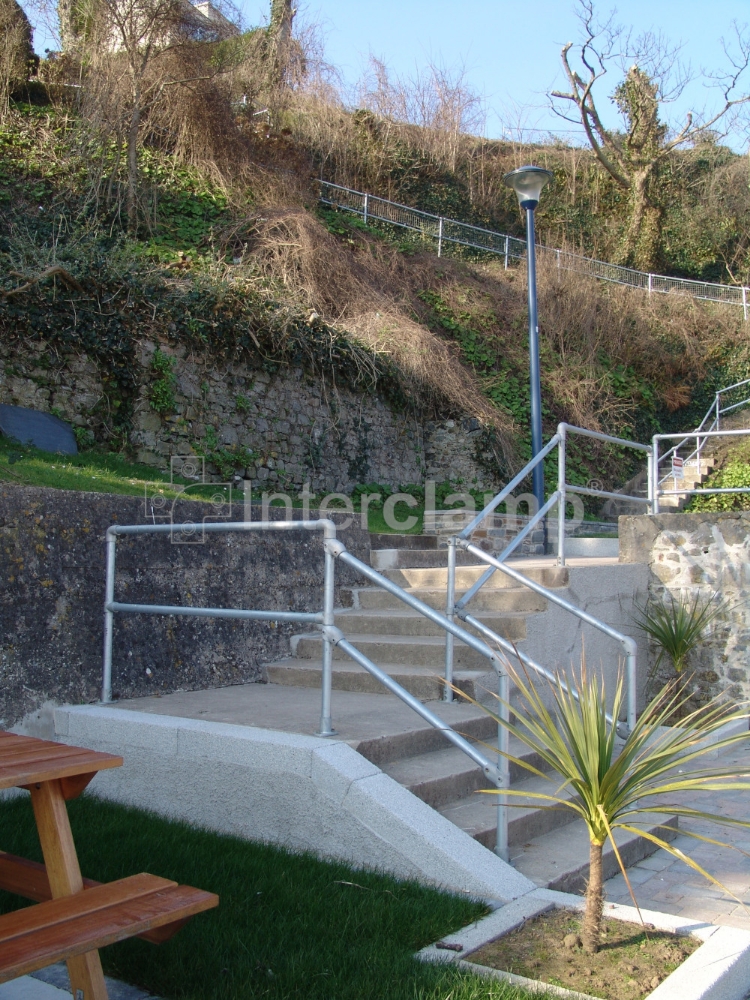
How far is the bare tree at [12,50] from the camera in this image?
39.4 ft

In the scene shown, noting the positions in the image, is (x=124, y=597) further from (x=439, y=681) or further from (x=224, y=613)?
(x=439, y=681)

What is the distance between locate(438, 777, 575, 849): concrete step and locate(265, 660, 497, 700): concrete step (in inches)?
32.3

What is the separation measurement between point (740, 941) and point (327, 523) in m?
2.00

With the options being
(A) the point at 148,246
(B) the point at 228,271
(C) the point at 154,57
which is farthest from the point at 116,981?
(C) the point at 154,57

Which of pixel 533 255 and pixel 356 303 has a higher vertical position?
pixel 356 303

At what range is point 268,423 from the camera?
1001 cm

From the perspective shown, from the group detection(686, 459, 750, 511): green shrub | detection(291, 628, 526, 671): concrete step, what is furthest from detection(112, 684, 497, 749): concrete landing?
detection(686, 459, 750, 511): green shrub

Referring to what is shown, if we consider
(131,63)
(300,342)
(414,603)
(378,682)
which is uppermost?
(131,63)

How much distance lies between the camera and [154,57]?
12023 mm

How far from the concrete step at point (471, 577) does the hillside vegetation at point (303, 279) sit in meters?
3.87

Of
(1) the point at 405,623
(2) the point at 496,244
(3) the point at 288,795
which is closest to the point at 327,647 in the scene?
(3) the point at 288,795

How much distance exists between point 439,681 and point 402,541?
2.83 m

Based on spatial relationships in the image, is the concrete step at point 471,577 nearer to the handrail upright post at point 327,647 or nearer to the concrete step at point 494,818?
the concrete step at point 494,818

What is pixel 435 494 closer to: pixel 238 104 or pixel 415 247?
pixel 415 247
